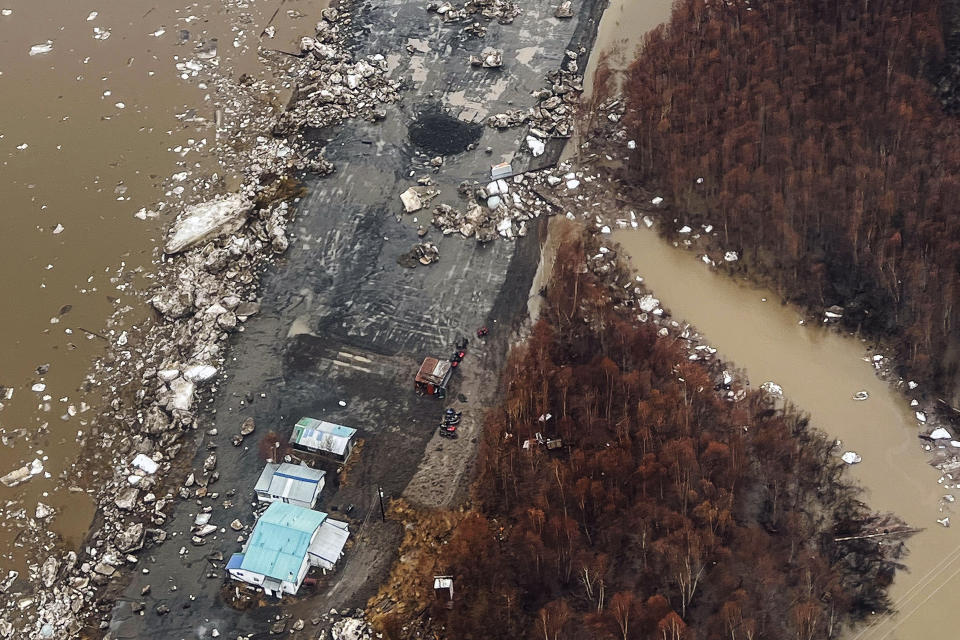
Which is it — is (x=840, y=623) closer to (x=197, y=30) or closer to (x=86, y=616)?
(x=86, y=616)

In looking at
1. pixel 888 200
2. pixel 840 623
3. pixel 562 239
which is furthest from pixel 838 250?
pixel 840 623

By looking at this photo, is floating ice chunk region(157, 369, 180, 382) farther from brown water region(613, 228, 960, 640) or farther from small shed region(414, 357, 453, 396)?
brown water region(613, 228, 960, 640)

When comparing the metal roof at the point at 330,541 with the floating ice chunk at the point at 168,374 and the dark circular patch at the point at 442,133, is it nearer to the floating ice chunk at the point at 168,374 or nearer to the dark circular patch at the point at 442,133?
the floating ice chunk at the point at 168,374

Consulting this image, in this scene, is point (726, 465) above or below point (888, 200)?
below

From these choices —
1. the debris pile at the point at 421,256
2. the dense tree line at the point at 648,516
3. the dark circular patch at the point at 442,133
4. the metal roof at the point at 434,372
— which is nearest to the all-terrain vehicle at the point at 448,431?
the dense tree line at the point at 648,516

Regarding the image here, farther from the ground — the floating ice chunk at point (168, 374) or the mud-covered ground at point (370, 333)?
the mud-covered ground at point (370, 333)

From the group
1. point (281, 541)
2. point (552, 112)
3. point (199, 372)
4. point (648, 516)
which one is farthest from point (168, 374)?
point (552, 112)

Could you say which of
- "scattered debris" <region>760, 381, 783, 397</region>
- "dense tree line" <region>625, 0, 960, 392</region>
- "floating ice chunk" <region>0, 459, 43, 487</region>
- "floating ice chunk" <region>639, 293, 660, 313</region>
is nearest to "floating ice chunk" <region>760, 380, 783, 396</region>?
"scattered debris" <region>760, 381, 783, 397</region>
